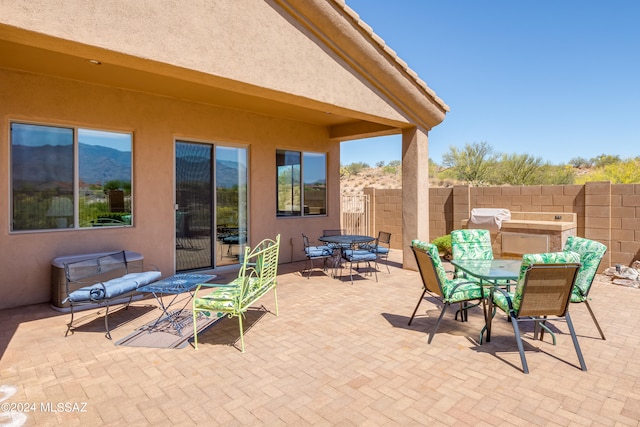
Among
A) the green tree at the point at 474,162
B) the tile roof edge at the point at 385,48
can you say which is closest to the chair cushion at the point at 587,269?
the tile roof edge at the point at 385,48

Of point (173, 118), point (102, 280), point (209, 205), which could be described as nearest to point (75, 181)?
point (102, 280)

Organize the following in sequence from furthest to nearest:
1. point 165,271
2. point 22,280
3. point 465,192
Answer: point 465,192 < point 165,271 < point 22,280

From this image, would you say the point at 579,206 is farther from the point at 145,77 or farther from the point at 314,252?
the point at 145,77

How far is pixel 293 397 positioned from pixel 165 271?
5183 mm

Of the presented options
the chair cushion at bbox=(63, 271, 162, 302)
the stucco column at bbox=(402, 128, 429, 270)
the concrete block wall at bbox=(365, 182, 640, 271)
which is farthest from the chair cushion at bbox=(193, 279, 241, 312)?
the concrete block wall at bbox=(365, 182, 640, 271)

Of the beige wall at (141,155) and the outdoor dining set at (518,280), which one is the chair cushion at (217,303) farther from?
the beige wall at (141,155)

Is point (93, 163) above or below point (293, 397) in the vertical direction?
above

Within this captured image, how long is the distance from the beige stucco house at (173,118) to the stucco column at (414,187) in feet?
0.12

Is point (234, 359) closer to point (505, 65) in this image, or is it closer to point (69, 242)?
point (69, 242)

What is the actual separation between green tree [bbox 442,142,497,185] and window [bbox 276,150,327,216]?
1467 cm

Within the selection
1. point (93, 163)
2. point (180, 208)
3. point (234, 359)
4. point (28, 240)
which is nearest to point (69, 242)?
point (28, 240)

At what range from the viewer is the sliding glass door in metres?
7.78

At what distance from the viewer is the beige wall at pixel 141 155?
5840mm

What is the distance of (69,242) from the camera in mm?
6312
